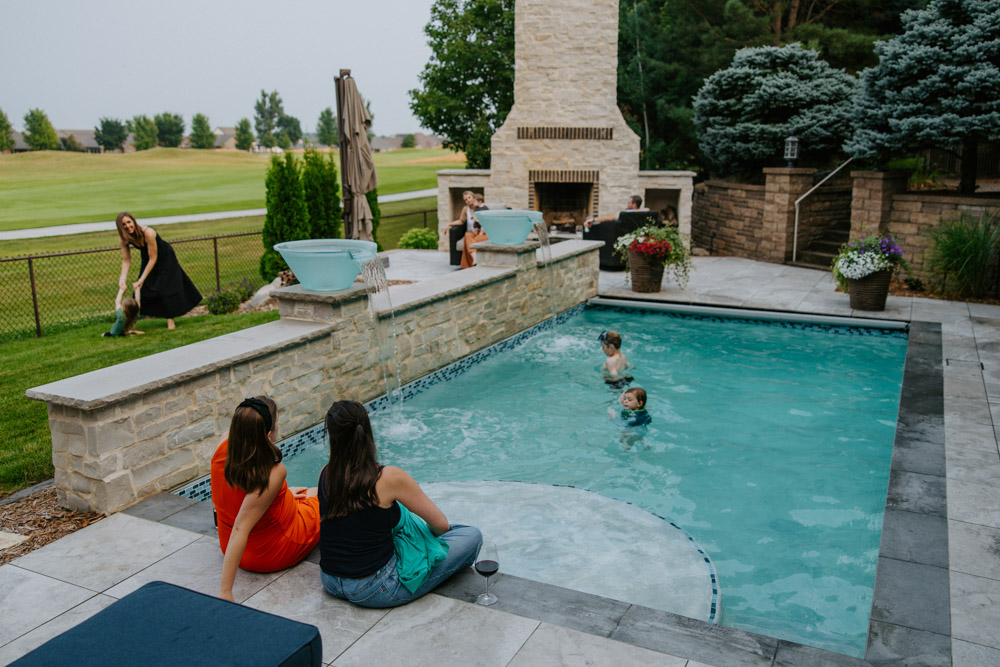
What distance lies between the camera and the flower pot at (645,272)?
12.4 metres

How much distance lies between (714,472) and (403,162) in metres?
55.8

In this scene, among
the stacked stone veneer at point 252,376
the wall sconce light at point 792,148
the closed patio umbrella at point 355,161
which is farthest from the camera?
the wall sconce light at point 792,148

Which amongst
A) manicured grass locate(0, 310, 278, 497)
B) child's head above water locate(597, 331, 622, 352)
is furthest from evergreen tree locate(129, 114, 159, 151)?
child's head above water locate(597, 331, 622, 352)

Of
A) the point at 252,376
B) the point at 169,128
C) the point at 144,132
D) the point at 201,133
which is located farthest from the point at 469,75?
the point at 201,133

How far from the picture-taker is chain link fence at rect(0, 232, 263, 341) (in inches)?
490

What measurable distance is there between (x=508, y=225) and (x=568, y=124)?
7.79 m

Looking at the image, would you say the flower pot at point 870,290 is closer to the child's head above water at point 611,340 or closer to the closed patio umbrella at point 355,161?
the child's head above water at point 611,340

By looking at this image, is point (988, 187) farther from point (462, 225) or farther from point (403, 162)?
point (403, 162)

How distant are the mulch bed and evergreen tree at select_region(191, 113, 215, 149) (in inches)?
3065

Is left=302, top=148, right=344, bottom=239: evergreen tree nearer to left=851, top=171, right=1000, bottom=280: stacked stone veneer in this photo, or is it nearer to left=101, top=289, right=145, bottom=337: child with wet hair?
left=101, top=289, right=145, bottom=337: child with wet hair

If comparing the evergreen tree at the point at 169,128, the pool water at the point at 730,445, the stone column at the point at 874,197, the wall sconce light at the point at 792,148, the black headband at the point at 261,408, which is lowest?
the pool water at the point at 730,445

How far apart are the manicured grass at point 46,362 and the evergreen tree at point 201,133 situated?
72477mm

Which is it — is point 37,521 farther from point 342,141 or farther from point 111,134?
point 111,134

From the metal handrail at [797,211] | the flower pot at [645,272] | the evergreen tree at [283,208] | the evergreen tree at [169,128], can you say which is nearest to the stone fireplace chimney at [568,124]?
the metal handrail at [797,211]
